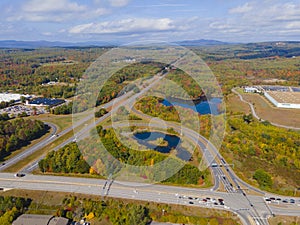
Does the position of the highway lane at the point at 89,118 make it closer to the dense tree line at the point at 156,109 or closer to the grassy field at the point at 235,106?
the dense tree line at the point at 156,109

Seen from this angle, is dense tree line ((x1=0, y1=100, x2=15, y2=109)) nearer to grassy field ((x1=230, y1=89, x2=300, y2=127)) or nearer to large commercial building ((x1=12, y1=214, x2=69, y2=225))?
large commercial building ((x1=12, y1=214, x2=69, y2=225))

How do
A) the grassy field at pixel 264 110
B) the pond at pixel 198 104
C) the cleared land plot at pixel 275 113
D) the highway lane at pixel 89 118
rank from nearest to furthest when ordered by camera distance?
the highway lane at pixel 89 118 < the cleared land plot at pixel 275 113 < the grassy field at pixel 264 110 < the pond at pixel 198 104

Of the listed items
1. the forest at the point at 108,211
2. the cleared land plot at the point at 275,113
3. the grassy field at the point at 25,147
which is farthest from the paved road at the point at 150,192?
the cleared land plot at the point at 275,113

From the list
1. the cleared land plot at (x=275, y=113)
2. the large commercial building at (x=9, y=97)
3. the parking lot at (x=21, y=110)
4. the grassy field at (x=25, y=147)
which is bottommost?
the cleared land plot at (x=275, y=113)

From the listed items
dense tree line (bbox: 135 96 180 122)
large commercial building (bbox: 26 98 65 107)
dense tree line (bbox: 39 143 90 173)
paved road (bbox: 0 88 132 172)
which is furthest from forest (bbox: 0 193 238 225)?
large commercial building (bbox: 26 98 65 107)

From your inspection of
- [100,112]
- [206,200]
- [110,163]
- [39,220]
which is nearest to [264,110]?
[100,112]

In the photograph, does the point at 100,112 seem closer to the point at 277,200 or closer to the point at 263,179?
the point at 263,179
